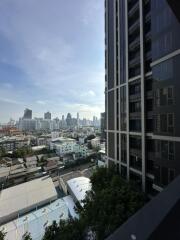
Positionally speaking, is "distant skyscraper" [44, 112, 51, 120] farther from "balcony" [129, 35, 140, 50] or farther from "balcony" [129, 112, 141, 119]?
"balcony" [129, 112, 141, 119]

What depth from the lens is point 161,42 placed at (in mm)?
11078

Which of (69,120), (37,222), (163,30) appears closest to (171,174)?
(163,30)

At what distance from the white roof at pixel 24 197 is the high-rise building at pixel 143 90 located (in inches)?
351

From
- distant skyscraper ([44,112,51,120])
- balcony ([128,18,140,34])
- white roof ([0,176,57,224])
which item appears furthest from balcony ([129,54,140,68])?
distant skyscraper ([44,112,51,120])

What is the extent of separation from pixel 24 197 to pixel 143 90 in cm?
1799

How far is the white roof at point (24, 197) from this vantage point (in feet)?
60.5

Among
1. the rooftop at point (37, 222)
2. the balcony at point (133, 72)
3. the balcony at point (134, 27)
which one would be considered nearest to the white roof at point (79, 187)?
the rooftop at point (37, 222)

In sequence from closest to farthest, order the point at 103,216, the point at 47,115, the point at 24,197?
1. the point at 103,216
2. the point at 24,197
3. the point at 47,115

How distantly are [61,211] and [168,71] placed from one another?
1580 cm

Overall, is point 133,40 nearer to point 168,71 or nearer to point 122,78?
point 122,78

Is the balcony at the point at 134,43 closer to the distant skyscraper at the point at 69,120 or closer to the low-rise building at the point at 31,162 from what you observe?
the low-rise building at the point at 31,162

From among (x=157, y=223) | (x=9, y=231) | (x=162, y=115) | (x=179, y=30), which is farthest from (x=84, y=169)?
(x=157, y=223)

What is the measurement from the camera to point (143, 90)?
48.8ft

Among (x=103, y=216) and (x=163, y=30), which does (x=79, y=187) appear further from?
(x=163, y=30)
